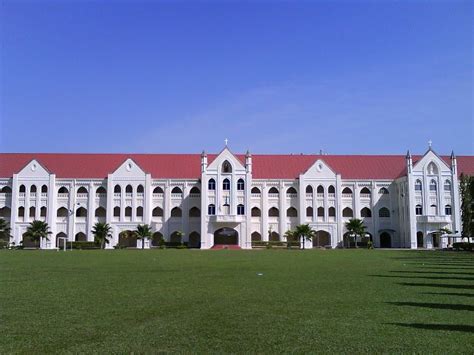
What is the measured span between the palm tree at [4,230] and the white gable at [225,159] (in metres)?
26.5

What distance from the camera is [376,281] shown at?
1798 cm

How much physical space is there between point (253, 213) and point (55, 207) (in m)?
25.9

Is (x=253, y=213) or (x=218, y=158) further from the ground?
(x=218, y=158)

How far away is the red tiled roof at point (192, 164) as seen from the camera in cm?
7238

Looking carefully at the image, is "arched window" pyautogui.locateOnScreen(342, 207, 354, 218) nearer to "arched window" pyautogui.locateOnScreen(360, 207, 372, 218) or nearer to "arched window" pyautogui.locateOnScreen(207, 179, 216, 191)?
"arched window" pyautogui.locateOnScreen(360, 207, 372, 218)

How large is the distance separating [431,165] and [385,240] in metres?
11.6

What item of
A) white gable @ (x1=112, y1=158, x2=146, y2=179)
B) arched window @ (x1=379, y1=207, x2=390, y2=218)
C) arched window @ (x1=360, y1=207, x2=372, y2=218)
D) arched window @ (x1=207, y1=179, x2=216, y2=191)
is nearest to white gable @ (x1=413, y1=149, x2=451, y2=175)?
arched window @ (x1=379, y1=207, x2=390, y2=218)

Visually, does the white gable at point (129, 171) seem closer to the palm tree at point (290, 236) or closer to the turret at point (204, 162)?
the turret at point (204, 162)

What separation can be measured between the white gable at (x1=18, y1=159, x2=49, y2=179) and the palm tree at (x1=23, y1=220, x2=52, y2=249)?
6.91m

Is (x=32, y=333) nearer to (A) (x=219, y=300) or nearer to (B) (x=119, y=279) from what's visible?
(A) (x=219, y=300)

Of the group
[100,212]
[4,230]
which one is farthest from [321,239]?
[4,230]

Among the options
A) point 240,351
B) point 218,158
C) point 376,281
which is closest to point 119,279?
point 376,281

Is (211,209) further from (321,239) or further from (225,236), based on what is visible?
(321,239)

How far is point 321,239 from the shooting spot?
71.8m
